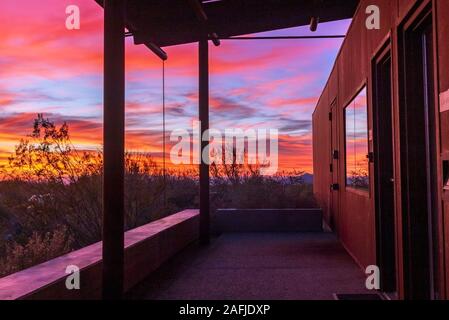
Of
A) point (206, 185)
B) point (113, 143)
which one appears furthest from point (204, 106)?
point (113, 143)

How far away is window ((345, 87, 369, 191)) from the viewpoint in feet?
17.7

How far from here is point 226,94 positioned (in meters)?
12.9

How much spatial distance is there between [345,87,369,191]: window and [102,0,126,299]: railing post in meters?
2.75

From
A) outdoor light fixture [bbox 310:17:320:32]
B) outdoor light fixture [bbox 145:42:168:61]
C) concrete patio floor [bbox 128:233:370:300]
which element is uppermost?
outdoor light fixture [bbox 310:17:320:32]

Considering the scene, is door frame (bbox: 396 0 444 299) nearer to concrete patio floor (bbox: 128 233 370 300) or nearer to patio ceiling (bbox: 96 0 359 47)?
concrete patio floor (bbox: 128 233 370 300)

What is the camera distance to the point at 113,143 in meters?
3.74

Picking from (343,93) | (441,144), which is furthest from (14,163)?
(441,144)

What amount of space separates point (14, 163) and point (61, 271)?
13.3 ft

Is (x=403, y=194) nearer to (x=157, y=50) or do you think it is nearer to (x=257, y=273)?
(x=257, y=273)

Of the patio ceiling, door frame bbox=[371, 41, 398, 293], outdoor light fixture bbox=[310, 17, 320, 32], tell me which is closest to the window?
door frame bbox=[371, 41, 398, 293]

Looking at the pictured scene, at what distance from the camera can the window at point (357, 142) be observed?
5406 mm

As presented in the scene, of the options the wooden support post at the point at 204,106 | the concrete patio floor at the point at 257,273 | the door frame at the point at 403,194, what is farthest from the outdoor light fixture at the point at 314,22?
the door frame at the point at 403,194

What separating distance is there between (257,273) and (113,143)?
267cm
